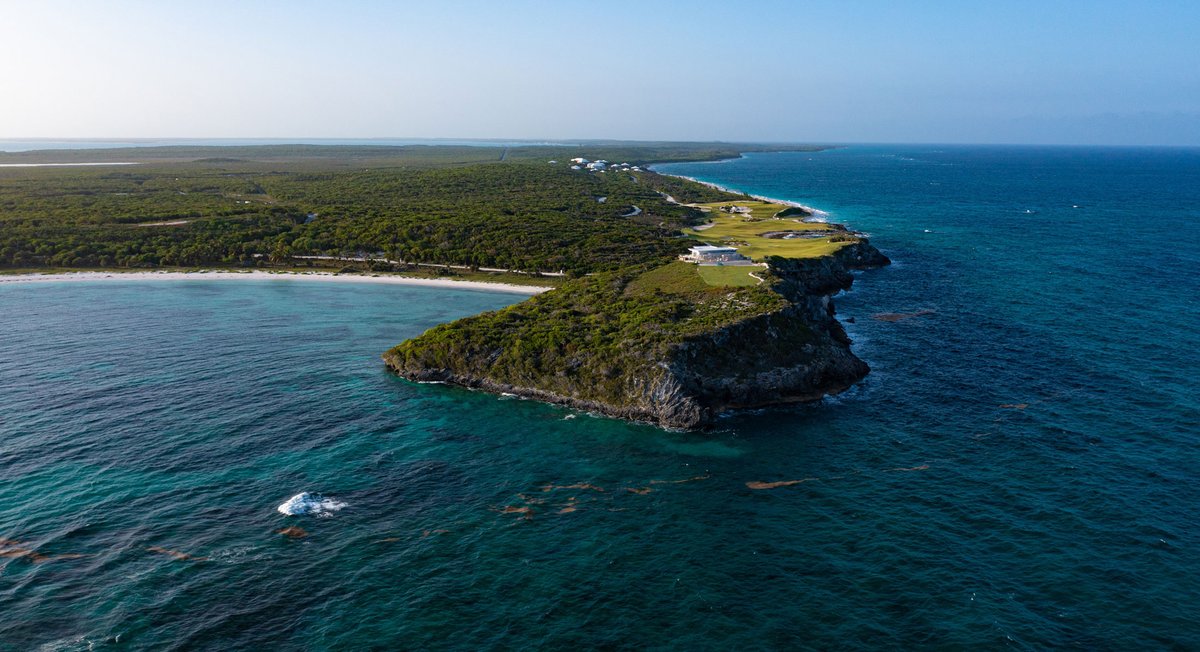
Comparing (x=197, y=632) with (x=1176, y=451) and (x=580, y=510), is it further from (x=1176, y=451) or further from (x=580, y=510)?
(x=1176, y=451)

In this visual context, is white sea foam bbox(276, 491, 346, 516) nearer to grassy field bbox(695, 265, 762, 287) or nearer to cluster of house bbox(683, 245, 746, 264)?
grassy field bbox(695, 265, 762, 287)

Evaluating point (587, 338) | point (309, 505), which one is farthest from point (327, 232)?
point (309, 505)

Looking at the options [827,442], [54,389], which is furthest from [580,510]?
[54,389]

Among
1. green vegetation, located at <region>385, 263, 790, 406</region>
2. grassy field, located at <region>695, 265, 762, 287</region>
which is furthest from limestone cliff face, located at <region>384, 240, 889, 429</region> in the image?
grassy field, located at <region>695, 265, 762, 287</region>

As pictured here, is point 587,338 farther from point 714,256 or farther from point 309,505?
point 714,256

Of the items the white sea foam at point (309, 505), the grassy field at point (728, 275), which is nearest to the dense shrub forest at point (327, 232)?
the grassy field at point (728, 275)

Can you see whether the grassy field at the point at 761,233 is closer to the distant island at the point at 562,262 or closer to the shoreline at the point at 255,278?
the distant island at the point at 562,262

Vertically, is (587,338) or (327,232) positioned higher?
(327,232)
